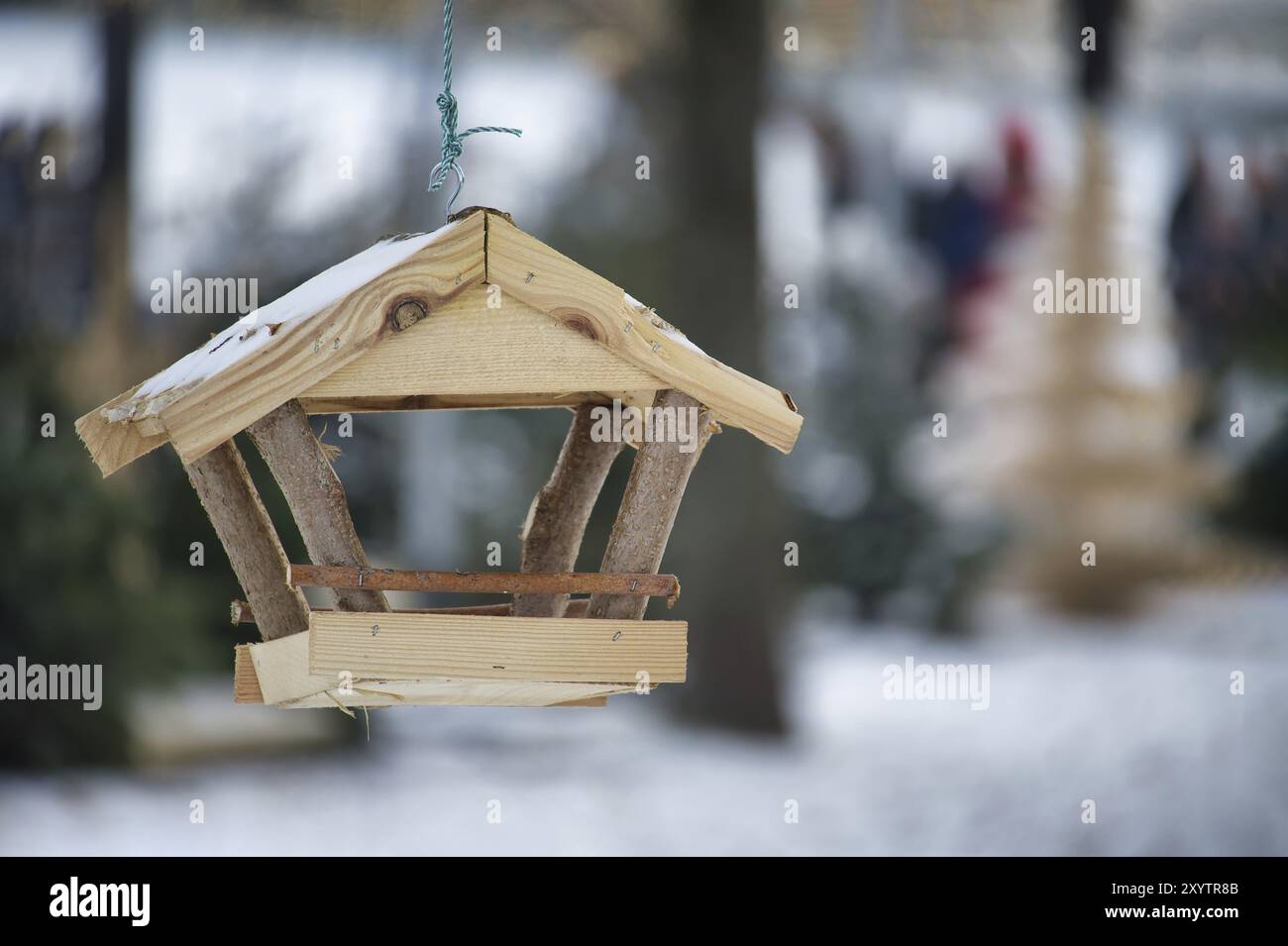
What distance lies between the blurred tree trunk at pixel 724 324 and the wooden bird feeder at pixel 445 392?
4297mm

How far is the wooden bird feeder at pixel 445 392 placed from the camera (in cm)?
161

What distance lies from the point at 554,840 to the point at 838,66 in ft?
23.0

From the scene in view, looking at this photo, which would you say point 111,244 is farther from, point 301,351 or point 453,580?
point 453,580

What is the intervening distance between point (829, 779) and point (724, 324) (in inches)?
80.8

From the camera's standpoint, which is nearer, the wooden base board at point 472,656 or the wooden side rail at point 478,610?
the wooden base board at point 472,656

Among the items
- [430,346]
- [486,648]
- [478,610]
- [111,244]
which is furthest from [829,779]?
[430,346]

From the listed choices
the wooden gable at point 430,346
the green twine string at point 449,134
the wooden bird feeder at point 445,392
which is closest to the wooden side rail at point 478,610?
the wooden bird feeder at point 445,392

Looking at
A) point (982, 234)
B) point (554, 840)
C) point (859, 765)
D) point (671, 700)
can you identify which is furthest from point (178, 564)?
point (982, 234)

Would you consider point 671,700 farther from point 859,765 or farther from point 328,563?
point 328,563

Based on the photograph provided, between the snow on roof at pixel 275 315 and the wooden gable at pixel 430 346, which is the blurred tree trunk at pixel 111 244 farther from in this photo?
the wooden gable at pixel 430 346

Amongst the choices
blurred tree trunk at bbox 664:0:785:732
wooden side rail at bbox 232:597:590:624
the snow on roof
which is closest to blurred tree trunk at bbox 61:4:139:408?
blurred tree trunk at bbox 664:0:785:732

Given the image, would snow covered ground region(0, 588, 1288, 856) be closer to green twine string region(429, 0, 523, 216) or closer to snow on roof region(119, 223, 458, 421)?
snow on roof region(119, 223, 458, 421)

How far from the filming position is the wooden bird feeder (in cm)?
161
